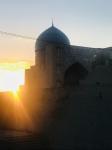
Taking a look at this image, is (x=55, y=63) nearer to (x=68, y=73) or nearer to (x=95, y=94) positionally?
(x=68, y=73)

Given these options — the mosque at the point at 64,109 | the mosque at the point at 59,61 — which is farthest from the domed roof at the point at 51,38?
the mosque at the point at 64,109

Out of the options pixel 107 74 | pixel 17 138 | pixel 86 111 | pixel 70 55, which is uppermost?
pixel 70 55

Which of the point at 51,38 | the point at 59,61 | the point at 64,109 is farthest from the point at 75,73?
the point at 64,109

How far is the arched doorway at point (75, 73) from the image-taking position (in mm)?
23712

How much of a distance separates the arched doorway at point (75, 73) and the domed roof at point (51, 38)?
78.8 inches

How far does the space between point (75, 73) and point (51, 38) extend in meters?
3.28

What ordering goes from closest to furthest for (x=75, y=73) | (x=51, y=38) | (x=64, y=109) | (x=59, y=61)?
(x=64, y=109), (x=59, y=61), (x=51, y=38), (x=75, y=73)

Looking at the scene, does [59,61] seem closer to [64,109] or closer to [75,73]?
[75,73]

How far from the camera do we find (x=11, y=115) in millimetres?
17188

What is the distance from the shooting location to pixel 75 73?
2456 cm

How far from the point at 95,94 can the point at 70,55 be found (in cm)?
1017

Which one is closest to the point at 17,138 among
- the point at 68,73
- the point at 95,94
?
the point at 95,94

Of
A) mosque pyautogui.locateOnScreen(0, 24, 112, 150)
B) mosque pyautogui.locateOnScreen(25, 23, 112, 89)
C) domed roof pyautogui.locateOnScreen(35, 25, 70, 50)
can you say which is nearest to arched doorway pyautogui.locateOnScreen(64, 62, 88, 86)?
mosque pyautogui.locateOnScreen(25, 23, 112, 89)

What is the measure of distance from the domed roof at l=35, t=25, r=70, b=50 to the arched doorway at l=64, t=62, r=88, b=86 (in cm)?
200
